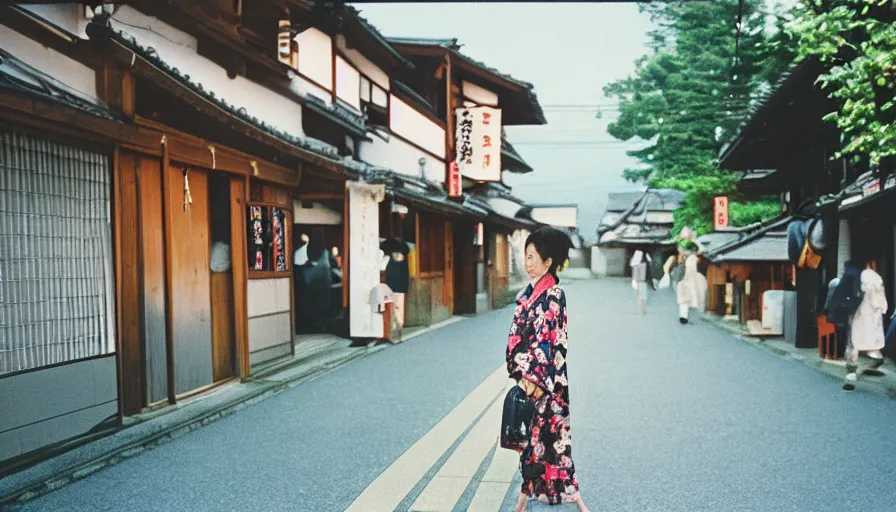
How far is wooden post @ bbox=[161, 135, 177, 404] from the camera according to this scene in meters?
8.87

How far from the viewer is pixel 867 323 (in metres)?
10.7

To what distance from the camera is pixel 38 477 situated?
19.5 feet

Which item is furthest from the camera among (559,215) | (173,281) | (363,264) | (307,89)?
(559,215)

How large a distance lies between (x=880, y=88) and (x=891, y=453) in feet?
15.0

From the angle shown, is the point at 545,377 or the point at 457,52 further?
→ the point at 457,52

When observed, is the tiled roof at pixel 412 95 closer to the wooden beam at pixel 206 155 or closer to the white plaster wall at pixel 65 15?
the wooden beam at pixel 206 155

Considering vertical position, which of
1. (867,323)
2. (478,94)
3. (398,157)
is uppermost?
(478,94)

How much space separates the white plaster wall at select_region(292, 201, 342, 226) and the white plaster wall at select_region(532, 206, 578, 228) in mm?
35943

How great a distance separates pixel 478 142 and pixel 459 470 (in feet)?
71.9

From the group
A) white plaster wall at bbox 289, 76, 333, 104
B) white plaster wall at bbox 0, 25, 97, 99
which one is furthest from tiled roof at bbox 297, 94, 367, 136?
white plaster wall at bbox 0, 25, 97, 99

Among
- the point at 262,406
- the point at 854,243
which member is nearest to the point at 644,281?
the point at 854,243

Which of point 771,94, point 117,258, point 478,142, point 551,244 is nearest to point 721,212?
point 478,142

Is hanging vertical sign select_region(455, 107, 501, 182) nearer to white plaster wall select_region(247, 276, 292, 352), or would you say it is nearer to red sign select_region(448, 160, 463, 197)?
red sign select_region(448, 160, 463, 197)

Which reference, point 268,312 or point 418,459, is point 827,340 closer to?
point 418,459
